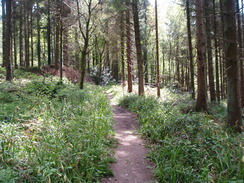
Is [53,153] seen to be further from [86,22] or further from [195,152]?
[86,22]

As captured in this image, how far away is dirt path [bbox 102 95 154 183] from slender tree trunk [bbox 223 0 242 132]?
2.65 meters

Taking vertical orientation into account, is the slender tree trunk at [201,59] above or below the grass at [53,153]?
above

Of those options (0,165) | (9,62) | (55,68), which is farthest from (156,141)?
(55,68)

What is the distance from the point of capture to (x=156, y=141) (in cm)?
551

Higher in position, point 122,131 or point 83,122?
point 83,122

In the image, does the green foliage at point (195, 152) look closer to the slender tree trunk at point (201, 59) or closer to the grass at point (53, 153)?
the grass at point (53, 153)

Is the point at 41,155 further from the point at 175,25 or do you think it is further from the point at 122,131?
the point at 175,25

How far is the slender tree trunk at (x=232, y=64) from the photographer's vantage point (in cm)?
475

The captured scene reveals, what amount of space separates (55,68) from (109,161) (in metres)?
18.7

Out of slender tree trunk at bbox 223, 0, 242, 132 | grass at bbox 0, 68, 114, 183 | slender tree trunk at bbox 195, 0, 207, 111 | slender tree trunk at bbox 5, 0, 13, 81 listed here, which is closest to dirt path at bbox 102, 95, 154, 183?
grass at bbox 0, 68, 114, 183

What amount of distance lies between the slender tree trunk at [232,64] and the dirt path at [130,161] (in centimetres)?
265

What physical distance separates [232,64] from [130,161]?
3.61 metres

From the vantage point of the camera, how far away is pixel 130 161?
4.43 metres

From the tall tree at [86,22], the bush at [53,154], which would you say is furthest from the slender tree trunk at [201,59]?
the tall tree at [86,22]
